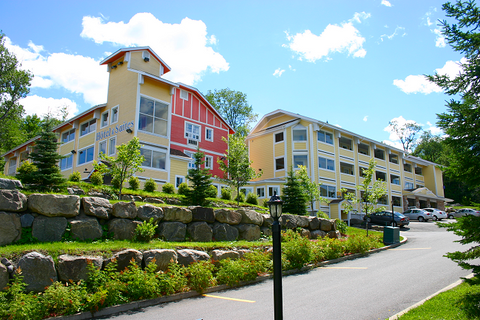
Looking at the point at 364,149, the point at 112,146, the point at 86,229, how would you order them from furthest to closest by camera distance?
the point at 364,149, the point at 112,146, the point at 86,229

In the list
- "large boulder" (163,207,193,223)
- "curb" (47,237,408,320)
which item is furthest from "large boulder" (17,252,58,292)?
"large boulder" (163,207,193,223)

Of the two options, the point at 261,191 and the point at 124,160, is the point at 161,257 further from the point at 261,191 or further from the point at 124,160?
the point at 261,191

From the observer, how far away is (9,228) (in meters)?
8.81

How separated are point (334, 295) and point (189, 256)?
4668 millimetres

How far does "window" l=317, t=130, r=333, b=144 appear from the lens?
36.9 meters

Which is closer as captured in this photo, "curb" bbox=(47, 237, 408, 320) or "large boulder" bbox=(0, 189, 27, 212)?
"curb" bbox=(47, 237, 408, 320)

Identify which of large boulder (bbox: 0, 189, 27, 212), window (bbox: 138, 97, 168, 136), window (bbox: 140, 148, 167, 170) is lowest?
large boulder (bbox: 0, 189, 27, 212)

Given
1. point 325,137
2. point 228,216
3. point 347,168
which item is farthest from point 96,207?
point 347,168

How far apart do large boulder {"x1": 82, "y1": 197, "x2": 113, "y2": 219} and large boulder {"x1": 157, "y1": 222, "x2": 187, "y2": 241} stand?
1.98 meters

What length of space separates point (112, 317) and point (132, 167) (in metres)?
8.77

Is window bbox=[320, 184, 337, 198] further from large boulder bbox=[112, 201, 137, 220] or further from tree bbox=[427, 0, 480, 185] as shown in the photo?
tree bbox=[427, 0, 480, 185]

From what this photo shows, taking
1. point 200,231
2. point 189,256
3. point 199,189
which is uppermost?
point 199,189

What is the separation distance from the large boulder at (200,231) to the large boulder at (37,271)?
5.49m

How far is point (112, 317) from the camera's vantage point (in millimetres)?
7730
